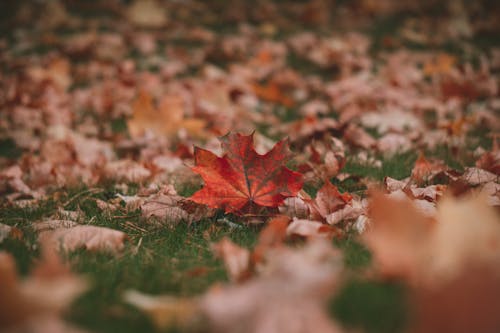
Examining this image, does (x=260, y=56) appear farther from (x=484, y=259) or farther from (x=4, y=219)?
(x=484, y=259)

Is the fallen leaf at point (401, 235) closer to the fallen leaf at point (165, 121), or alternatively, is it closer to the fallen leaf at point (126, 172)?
the fallen leaf at point (126, 172)

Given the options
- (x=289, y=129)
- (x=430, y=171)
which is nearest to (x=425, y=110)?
(x=289, y=129)

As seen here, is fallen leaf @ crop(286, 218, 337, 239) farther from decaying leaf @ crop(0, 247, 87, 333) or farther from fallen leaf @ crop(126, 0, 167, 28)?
fallen leaf @ crop(126, 0, 167, 28)

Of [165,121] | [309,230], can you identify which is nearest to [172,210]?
[309,230]

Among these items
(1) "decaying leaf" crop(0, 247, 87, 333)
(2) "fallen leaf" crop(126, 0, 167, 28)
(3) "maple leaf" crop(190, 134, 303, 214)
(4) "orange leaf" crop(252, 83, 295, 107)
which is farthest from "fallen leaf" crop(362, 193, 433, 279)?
(2) "fallen leaf" crop(126, 0, 167, 28)

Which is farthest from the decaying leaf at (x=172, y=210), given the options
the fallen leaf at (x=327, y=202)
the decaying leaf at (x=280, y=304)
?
the decaying leaf at (x=280, y=304)

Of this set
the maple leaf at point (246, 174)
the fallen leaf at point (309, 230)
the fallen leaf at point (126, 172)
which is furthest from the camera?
the fallen leaf at point (126, 172)

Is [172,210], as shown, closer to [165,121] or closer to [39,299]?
[39,299]
